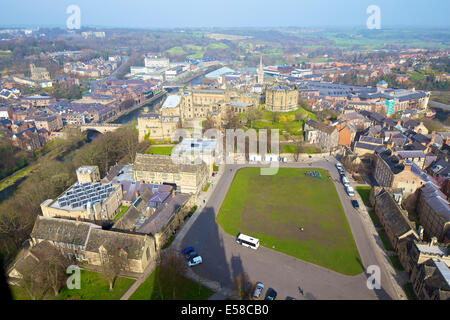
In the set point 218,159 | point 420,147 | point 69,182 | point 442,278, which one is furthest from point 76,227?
point 420,147

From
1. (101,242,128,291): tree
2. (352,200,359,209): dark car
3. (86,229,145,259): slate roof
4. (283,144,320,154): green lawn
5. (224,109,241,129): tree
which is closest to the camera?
(101,242,128,291): tree

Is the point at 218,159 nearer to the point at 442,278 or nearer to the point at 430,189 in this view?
the point at 430,189

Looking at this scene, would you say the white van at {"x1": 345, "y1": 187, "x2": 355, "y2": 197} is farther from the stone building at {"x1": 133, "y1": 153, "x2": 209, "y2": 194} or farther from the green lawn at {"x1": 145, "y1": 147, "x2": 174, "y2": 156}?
the green lawn at {"x1": 145, "y1": 147, "x2": 174, "y2": 156}

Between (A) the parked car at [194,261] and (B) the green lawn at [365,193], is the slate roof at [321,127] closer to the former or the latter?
(B) the green lawn at [365,193]

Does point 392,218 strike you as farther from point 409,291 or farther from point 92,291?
point 92,291

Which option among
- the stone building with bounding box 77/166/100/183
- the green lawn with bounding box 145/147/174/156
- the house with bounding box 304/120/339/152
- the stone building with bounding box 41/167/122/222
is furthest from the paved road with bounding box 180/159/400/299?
the green lawn with bounding box 145/147/174/156

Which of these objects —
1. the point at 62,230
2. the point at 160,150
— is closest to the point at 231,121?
the point at 160,150

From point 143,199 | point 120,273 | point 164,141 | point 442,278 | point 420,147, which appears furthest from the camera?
point 164,141
